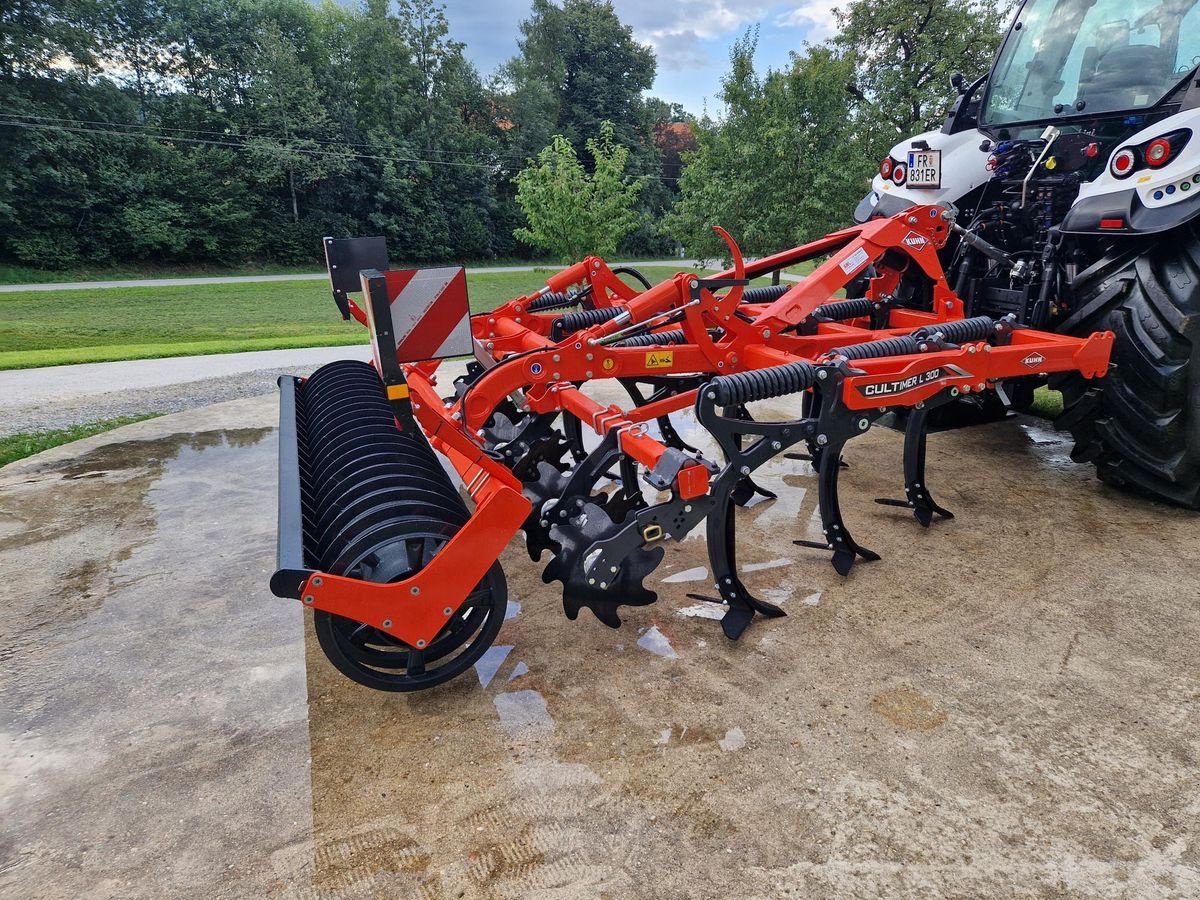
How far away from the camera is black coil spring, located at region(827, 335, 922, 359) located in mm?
3221

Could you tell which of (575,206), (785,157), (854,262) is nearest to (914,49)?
(785,157)

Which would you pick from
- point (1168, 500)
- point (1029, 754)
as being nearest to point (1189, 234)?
point (1168, 500)

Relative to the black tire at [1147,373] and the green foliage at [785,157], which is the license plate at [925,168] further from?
the green foliage at [785,157]

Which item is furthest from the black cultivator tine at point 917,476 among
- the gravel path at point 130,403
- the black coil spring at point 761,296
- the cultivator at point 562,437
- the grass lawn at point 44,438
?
the gravel path at point 130,403

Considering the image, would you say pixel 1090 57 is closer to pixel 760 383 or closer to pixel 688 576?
pixel 760 383

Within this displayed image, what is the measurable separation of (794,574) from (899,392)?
0.91 m

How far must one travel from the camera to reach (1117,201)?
3.53 metres

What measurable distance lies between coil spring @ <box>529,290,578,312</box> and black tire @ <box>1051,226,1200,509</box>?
2.84 meters

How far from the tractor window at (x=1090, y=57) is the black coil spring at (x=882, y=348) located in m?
2.01

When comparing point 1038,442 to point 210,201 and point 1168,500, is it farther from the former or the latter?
point 210,201

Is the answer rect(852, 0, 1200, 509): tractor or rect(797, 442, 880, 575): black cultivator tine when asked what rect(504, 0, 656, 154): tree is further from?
rect(797, 442, 880, 575): black cultivator tine

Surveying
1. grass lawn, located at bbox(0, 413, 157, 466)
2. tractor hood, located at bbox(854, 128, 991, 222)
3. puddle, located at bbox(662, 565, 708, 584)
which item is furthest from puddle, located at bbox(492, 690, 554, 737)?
grass lawn, located at bbox(0, 413, 157, 466)

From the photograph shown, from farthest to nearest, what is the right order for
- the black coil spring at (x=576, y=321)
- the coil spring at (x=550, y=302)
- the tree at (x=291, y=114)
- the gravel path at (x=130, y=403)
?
the tree at (x=291, y=114) < the gravel path at (x=130, y=403) < the coil spring at (x=550, y=302) < the black coil spring at (x=576, y=321)

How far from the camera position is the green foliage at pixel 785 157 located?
494 inches
